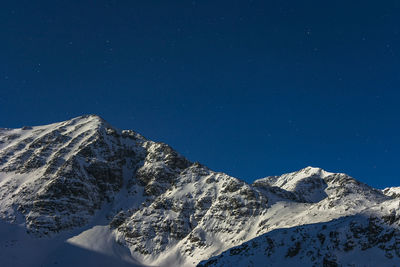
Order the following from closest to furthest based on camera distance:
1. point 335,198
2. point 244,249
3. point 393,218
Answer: point 393,218 → point 244,249 → point 335,198

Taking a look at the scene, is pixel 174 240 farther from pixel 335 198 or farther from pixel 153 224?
pixel 335 198

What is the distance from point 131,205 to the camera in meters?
136

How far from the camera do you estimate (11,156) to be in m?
159

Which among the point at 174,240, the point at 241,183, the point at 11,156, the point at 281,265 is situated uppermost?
the point at 11,156

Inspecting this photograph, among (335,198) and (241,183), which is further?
(241,183)

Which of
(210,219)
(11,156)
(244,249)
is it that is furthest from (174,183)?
(244,249)

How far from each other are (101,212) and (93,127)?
206 feet

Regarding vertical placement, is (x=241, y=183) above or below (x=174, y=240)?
above

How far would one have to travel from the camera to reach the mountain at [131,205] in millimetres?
101562

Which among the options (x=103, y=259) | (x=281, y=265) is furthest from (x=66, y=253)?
(x=281, y=265)

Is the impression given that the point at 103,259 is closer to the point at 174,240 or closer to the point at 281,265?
the point at 174,240

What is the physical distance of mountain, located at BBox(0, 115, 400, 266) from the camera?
102 meters

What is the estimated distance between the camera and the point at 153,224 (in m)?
122

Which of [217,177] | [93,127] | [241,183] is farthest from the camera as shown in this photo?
[93,127]
